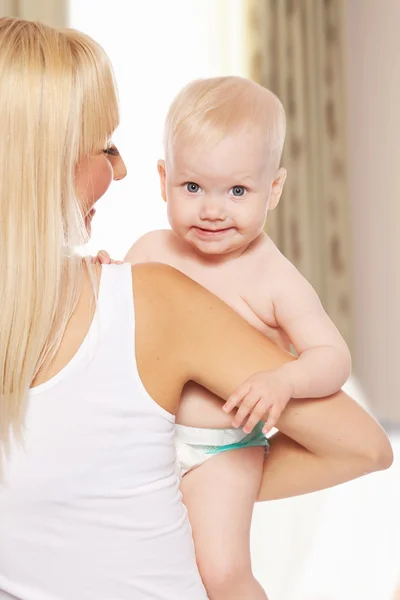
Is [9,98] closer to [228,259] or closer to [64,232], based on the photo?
[64,232]

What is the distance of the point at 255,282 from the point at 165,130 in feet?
0.94

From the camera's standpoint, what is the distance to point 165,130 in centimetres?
148

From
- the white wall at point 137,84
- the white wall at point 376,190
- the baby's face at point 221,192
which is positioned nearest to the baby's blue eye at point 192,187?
the baby's face at point 221,192

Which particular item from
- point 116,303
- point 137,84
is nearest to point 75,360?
point 116,303

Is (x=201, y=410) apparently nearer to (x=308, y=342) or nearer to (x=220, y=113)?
(x=308, y=342)

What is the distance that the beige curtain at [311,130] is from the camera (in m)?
4.76

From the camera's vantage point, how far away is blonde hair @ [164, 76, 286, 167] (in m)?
1.39

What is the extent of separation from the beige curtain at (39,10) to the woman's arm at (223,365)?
2971 millimetres

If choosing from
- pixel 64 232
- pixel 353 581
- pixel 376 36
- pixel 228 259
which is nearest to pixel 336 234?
pixel 376 36

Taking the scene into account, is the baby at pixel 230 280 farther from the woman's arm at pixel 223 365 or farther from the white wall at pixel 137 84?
the white wall at pixel 137 84

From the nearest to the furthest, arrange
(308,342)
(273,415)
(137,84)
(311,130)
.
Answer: (273,415)
(308,342)
(137,84)
(311,130)

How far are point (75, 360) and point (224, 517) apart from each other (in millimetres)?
399

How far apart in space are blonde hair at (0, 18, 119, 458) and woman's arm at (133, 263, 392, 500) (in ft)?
0.35

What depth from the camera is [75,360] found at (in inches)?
44.1
